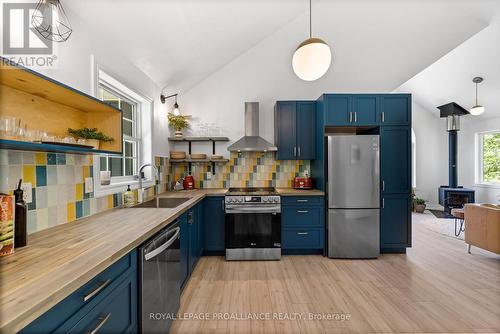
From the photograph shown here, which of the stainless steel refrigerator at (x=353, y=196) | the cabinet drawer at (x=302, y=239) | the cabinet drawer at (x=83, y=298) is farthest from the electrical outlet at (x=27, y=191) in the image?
the stainless steel refrigerator at (x=353, y=196)

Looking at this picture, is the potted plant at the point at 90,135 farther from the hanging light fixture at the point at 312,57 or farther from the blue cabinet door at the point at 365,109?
the blue cabinet door at the point at 365,109

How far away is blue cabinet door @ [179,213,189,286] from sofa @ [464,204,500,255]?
374 cm

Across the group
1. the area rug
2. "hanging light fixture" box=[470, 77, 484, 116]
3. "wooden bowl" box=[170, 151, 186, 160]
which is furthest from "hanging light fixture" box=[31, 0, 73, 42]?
"hanging light fixture" box=[470, 77, 484, 116]

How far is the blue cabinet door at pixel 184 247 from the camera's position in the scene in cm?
206

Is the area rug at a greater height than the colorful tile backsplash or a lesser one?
lesser

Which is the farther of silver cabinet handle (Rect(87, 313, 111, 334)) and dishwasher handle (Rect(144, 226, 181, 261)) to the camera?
dishwasher handle (Rect(144, 226, 181, 261))

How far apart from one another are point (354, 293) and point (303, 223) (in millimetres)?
1047

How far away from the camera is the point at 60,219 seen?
1.43 m

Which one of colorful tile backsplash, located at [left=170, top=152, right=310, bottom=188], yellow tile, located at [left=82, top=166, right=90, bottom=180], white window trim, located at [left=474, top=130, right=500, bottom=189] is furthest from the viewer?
white window trim, located at [left=474, top=130, right=500, bottom=189]

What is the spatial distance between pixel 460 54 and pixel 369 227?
13.2ft

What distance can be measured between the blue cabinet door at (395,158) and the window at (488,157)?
4.49 m

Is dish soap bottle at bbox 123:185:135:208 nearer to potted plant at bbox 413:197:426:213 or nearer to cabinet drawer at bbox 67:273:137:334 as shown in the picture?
cabinet drawer at bbox 67:273:137:334

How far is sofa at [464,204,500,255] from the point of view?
2.73m

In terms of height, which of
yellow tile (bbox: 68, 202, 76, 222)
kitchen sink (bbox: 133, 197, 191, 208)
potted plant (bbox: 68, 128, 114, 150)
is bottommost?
kitchen sink (bbox: 133, 197, 191, 208)
